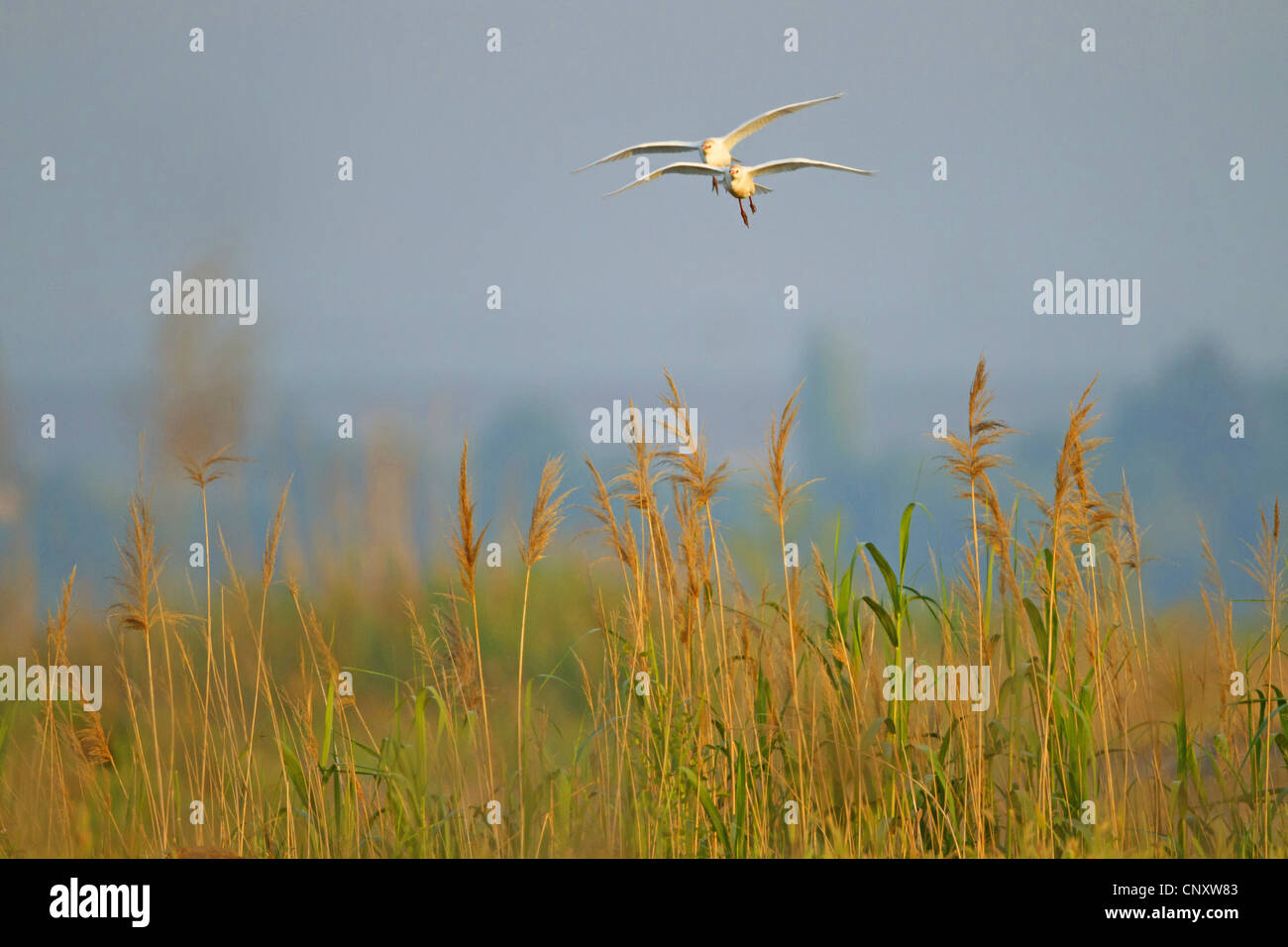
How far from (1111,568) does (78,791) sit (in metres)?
4.21

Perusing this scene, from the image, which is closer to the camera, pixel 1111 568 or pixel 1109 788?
pixel 1109 788

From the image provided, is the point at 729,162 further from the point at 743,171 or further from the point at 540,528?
the point at 540,528

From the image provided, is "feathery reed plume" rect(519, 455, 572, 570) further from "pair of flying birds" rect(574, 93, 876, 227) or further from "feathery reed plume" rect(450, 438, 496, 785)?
"pair of flying birds" rect(574, 93, 876, 227)

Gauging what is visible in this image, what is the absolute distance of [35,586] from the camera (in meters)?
4.34

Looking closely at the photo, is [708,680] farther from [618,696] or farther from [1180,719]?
[1180,719]

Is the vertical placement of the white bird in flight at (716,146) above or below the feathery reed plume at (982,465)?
above

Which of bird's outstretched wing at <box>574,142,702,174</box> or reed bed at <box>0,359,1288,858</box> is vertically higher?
bird's outstretched wing at <box>574,142,702,174</box>

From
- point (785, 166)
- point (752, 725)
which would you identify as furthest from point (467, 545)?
point (785, 166)

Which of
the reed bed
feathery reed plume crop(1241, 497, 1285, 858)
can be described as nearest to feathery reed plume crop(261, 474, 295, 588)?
the reed bed

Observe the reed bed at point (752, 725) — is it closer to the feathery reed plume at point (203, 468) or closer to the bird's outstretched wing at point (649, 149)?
the feathery reed plume at point (203, 468)

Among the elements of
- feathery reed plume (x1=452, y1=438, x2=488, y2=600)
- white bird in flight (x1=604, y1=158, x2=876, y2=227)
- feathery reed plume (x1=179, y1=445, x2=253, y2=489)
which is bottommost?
feathery reed plume (x1=452, y1=438, x2=488, y2=600)

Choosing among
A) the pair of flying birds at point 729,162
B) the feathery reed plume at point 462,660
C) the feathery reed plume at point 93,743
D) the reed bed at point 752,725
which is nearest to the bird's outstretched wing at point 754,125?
the pair of flying birds at point 729,162

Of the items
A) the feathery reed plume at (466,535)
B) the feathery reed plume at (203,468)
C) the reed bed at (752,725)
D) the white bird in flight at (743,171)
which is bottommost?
the reed bed at (752,725)
